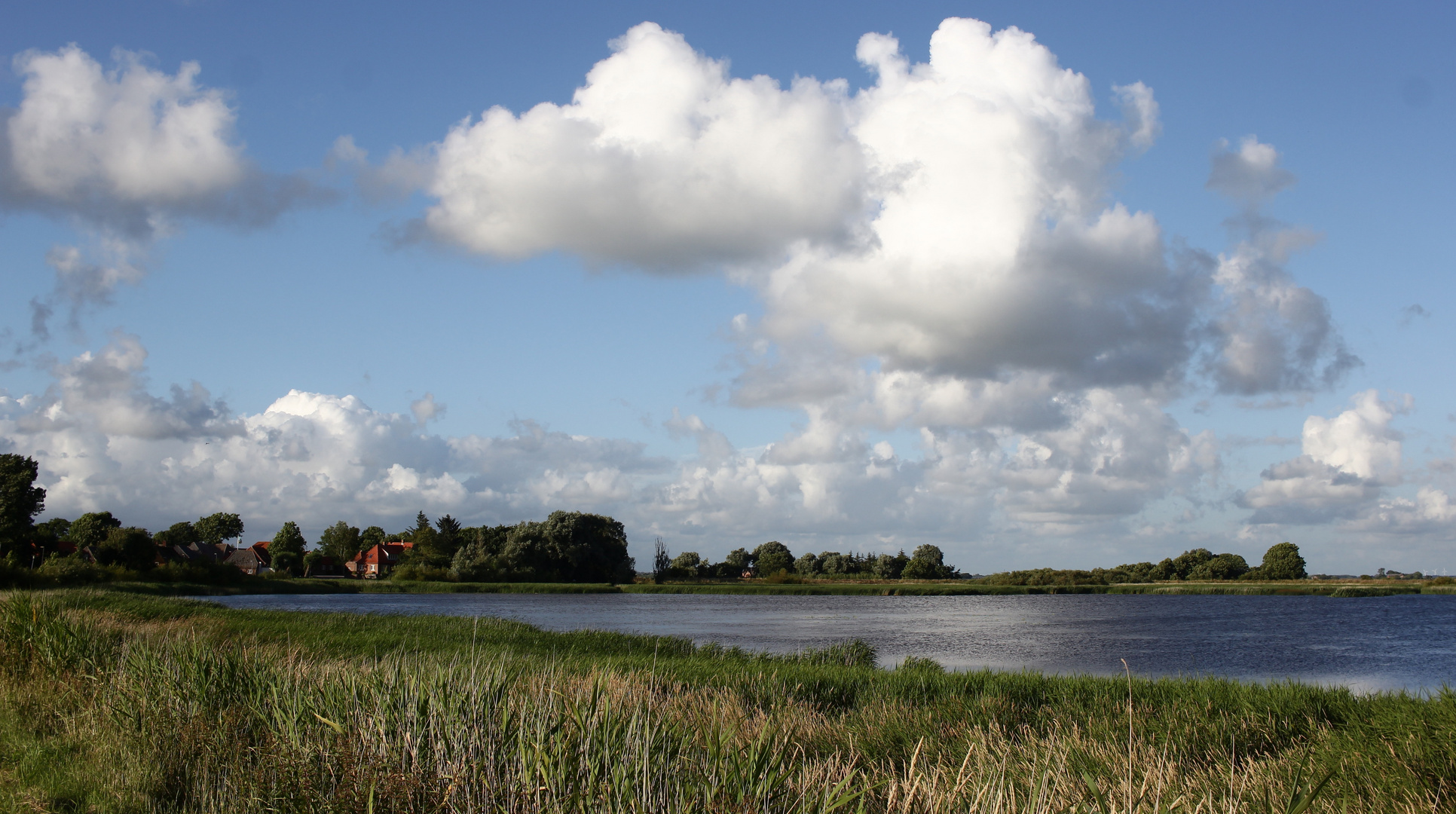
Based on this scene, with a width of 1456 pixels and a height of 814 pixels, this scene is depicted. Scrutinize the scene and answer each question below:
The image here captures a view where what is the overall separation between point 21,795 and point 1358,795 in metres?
11.9

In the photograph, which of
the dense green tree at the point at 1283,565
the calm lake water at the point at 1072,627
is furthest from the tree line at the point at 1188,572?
the calm lake water at the point at 1072,627

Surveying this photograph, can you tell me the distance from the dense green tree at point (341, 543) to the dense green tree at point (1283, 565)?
391 ft

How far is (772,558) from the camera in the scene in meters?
123

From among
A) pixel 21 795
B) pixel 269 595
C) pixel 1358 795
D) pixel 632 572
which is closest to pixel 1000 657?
pixel 1358 795

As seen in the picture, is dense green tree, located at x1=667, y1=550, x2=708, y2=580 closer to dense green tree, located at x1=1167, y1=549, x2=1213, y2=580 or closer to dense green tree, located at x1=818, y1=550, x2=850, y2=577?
dense green tree, located at x1=818, y1=550, x2=850, y2=577

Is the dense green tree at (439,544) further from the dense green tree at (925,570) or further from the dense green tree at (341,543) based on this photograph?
the dense green tree at (925,570)

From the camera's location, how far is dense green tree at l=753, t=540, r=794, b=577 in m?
121

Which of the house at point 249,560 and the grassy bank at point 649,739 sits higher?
the grassy bank at point 649,739

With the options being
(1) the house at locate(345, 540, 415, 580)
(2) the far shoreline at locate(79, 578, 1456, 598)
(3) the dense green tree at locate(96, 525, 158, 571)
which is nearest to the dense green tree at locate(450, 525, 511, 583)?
(2) the far shoreline at locate(79, 578, 1456, 598)

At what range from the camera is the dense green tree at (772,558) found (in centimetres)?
12081

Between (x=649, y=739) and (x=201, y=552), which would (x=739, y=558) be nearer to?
(x=201, y=552)

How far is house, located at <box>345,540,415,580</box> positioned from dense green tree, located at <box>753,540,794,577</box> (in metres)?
46.4

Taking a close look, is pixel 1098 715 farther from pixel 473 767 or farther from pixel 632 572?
pixel 632 572

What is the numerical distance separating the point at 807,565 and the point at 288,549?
6851cm
